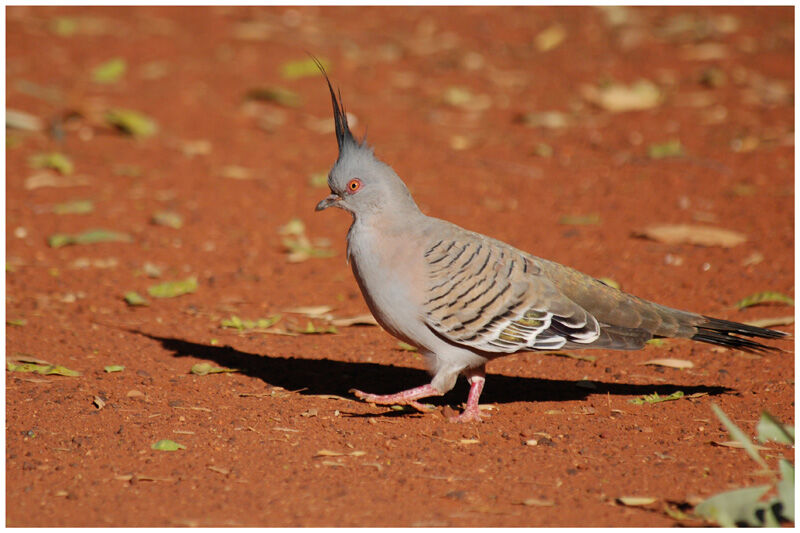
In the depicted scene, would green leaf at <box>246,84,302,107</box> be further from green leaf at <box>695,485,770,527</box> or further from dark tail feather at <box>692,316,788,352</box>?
green leaf at <box>695,485,770,527</box>

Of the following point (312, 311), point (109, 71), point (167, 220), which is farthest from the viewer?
point (109, 71)

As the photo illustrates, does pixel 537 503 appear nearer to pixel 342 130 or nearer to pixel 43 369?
pixel 342 130

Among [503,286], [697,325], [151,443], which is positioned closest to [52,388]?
[151,443]

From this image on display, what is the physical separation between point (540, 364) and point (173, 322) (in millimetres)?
2700

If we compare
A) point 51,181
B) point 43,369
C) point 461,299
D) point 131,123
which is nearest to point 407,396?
point 461,299

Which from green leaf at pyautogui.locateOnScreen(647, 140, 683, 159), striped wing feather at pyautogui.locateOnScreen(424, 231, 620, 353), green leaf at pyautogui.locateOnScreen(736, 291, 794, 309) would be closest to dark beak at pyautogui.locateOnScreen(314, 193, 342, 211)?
striped wing feather at pyautogui.locateOnScreen(424, 231, 620, 353)

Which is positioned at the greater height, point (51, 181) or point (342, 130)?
point (51, 181)

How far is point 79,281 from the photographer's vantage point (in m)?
7.82

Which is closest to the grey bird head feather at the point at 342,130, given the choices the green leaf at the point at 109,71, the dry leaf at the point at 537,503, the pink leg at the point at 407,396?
the pink leg at the point at 407,396

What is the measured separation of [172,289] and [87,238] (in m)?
1.41

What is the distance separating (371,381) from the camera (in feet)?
20.3

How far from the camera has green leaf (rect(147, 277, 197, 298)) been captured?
759 cm

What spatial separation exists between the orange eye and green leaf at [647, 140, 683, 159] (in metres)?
5.70

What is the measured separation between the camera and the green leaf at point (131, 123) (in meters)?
11.3
